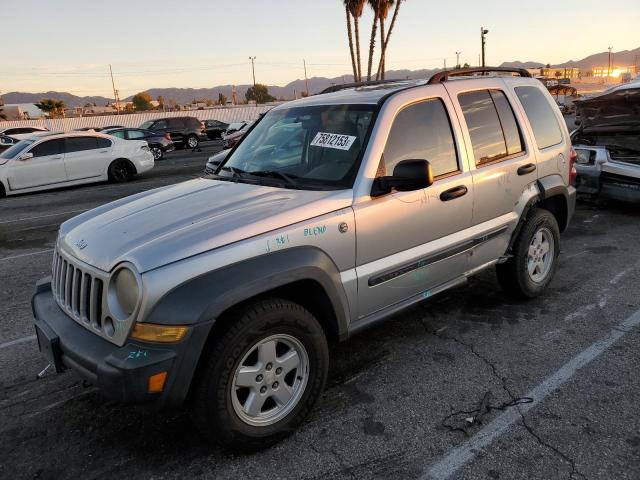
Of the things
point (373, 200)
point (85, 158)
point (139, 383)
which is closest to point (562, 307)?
point (373, 200)

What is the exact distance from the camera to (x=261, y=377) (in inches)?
107

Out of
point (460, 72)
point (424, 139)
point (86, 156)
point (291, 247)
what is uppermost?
point (460, 72)

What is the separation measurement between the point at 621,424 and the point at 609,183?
552 cm

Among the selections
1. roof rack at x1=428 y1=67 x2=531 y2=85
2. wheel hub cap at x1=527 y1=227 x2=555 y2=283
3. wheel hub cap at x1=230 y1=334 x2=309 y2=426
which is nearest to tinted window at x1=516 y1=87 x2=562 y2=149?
roof rack at x1=428 y1=67 x2=531 y2=85

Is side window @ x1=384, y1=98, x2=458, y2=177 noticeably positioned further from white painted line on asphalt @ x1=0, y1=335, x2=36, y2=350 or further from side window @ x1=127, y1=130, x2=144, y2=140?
side window @ x1=127, y1=130, x2=144, y2=140

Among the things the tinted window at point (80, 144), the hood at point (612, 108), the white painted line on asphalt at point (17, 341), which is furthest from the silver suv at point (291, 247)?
the tinted window at point (80, 144)

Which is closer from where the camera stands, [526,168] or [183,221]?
[183,221]

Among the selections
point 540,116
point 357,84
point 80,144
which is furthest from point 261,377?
point 80,144

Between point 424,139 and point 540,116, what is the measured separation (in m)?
1.67

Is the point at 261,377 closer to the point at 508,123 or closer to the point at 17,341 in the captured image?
the point at 17,341

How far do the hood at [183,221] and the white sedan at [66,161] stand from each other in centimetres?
1115

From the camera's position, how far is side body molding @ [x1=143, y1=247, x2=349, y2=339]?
2.39 metres

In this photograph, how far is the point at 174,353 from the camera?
7.79 ft

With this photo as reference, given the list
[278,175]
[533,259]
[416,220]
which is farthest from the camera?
[533,259]
